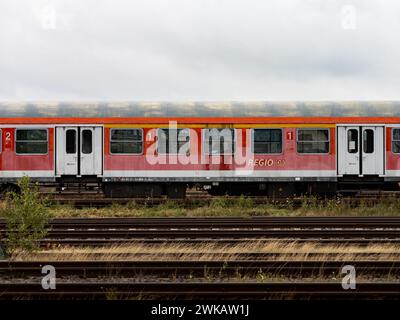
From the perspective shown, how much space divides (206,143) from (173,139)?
1070mm

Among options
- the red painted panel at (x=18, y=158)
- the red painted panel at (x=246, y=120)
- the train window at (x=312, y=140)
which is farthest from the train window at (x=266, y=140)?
the red painted panel at (x=18, y=158)

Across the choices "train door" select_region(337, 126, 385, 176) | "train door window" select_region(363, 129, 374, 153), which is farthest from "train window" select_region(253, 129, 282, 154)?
"train door window" select_region(363, 129, 374, 153)

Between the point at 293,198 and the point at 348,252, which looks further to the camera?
the point at 293,198

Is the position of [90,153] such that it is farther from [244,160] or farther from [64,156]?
[244,160]

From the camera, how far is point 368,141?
18938 mm

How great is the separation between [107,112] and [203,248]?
913 centimetres

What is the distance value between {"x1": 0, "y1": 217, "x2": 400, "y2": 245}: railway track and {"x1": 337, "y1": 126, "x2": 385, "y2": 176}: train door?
148 inches

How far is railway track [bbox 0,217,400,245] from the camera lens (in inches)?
471

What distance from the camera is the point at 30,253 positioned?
10.5 metres

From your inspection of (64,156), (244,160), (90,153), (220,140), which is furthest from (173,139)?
(64,156)

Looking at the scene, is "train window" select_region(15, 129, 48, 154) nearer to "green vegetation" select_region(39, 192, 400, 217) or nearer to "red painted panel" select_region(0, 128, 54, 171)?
"red painted panel" select_region(0, 128, 54, 171)
